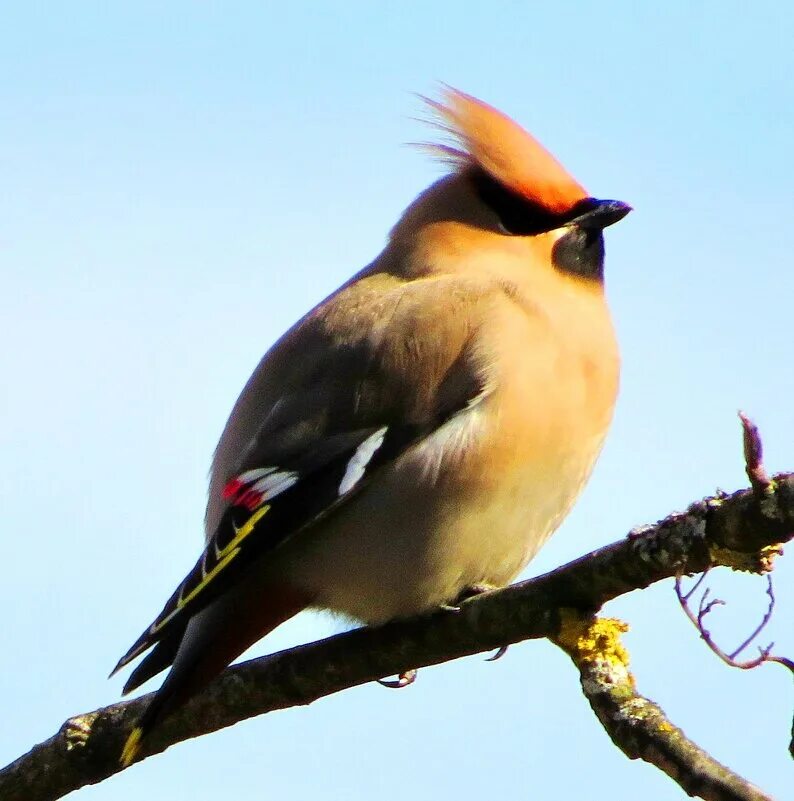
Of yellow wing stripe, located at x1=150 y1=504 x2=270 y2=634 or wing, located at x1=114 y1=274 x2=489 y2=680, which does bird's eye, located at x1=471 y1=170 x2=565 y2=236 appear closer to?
wing, located at x1=114 y1=274 x2=489 y2=680

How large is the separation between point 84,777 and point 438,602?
972 millimetres

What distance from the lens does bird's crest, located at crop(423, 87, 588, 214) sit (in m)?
4.86

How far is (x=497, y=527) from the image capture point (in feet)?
13.5

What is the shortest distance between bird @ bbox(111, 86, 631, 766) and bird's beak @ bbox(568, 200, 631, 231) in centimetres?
34

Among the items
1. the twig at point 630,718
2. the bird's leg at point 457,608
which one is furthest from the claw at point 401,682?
the twig at point 630,718

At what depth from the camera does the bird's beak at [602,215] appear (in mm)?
4809

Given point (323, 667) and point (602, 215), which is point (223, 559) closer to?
point (323, 667)

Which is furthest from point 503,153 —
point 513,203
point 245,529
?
point 245,529

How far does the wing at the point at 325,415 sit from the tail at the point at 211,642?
0.04 metres

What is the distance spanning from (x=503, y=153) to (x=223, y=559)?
1.75m

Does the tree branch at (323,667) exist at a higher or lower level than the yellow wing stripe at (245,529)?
lower

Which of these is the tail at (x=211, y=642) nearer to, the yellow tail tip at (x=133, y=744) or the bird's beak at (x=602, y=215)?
the yellow tail tip at (x=133, y=744)

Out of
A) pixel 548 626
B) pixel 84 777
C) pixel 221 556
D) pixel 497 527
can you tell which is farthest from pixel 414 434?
pixel 84 777

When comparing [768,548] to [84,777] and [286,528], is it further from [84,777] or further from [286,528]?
[84,777]
